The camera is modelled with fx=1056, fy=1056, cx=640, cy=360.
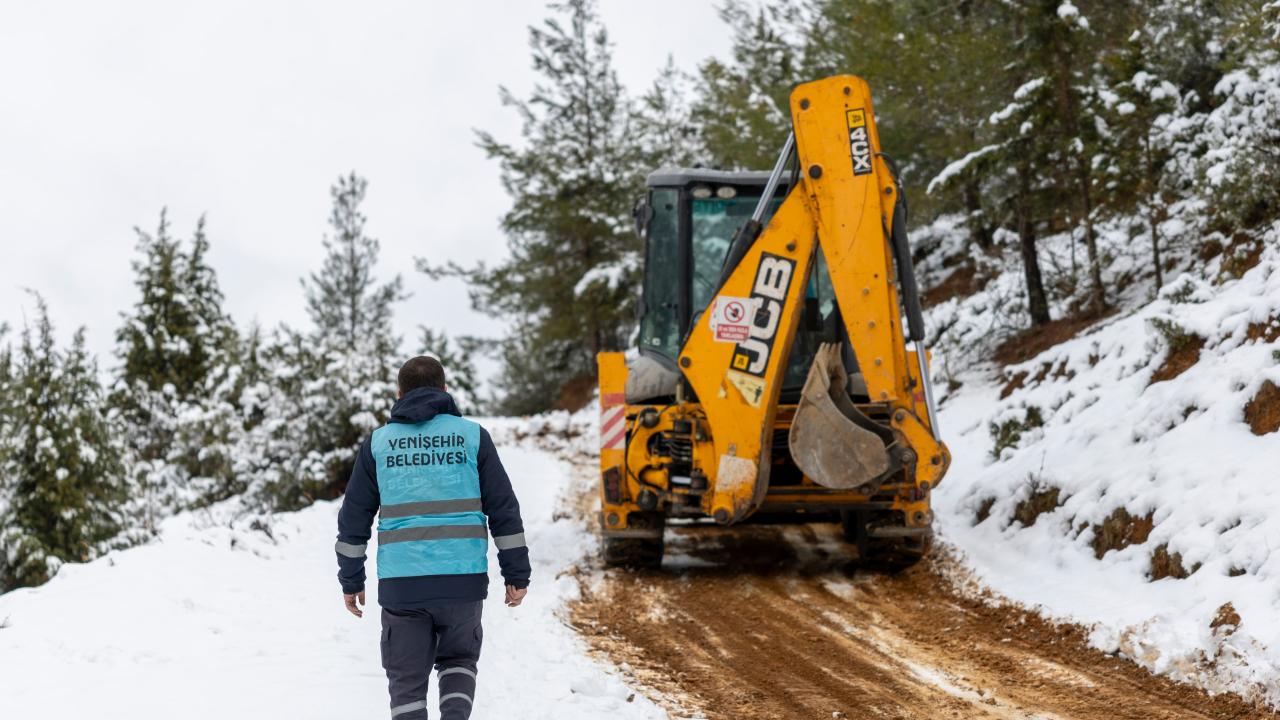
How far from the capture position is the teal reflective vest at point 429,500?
385 cm

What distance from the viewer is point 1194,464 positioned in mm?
6879

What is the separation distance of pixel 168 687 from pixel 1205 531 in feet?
18.5

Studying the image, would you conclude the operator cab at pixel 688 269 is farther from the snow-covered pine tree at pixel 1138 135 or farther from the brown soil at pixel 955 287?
the brown soil at pixel 955 287

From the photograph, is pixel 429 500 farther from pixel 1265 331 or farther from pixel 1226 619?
pixel 1265 331

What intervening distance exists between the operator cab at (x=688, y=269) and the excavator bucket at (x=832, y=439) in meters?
0.89

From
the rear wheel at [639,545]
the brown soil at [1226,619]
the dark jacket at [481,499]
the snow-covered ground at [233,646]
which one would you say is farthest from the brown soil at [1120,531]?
the dark jacket at [481,499]

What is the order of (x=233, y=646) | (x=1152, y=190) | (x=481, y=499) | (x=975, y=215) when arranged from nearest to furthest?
1. (x=481, y=499)
2. (x=233, y=646)
3. (x=1152, y=190)
4. (x=975, y=215)

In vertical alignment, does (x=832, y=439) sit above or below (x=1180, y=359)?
below

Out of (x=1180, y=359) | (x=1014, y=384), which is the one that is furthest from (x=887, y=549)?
(x=1014, y=384)

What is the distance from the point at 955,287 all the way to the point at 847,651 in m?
15.1

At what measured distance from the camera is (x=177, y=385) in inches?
954

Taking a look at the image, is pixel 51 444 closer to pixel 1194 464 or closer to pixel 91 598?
pixel 91 598

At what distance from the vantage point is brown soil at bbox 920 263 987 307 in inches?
763

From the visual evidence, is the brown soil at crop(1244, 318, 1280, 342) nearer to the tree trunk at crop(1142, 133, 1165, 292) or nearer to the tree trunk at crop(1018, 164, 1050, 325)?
the tree trunk at crop(1142, 133, 1165, 292)
